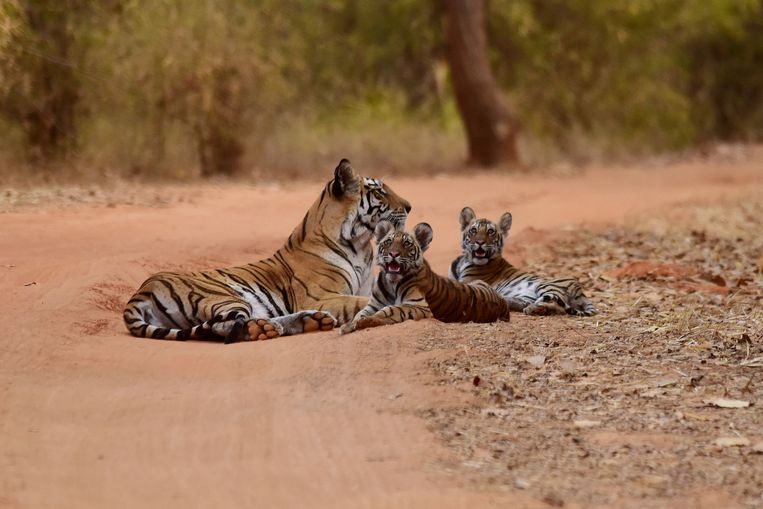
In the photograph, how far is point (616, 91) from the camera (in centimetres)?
2748

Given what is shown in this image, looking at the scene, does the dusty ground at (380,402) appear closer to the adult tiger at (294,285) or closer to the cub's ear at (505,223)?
the adult tiger at (294,285)

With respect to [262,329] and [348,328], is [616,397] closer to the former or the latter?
[348,328]

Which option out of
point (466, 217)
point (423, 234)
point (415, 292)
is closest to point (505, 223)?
point (466, 217)

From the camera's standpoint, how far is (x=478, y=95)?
23.6 m

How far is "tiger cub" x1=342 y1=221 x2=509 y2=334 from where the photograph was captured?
326 inches

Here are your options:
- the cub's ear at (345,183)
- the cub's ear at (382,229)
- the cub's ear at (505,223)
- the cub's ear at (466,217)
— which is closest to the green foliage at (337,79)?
the cub's ear at (345,183)

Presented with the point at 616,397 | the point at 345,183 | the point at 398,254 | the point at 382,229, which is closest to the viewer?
the point at 616,397

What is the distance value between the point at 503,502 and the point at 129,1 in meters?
15.2

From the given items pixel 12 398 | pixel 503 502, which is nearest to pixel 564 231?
pixel 12 398

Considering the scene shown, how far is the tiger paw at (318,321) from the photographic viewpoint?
27.8 ft

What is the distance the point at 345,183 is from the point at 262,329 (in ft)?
4.82

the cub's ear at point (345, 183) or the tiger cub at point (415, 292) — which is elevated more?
the cub's ear at point (345, 183)

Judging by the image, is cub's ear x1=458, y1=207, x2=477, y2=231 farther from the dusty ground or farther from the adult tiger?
the dusty ground

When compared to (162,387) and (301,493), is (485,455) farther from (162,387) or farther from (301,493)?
(162,387)
